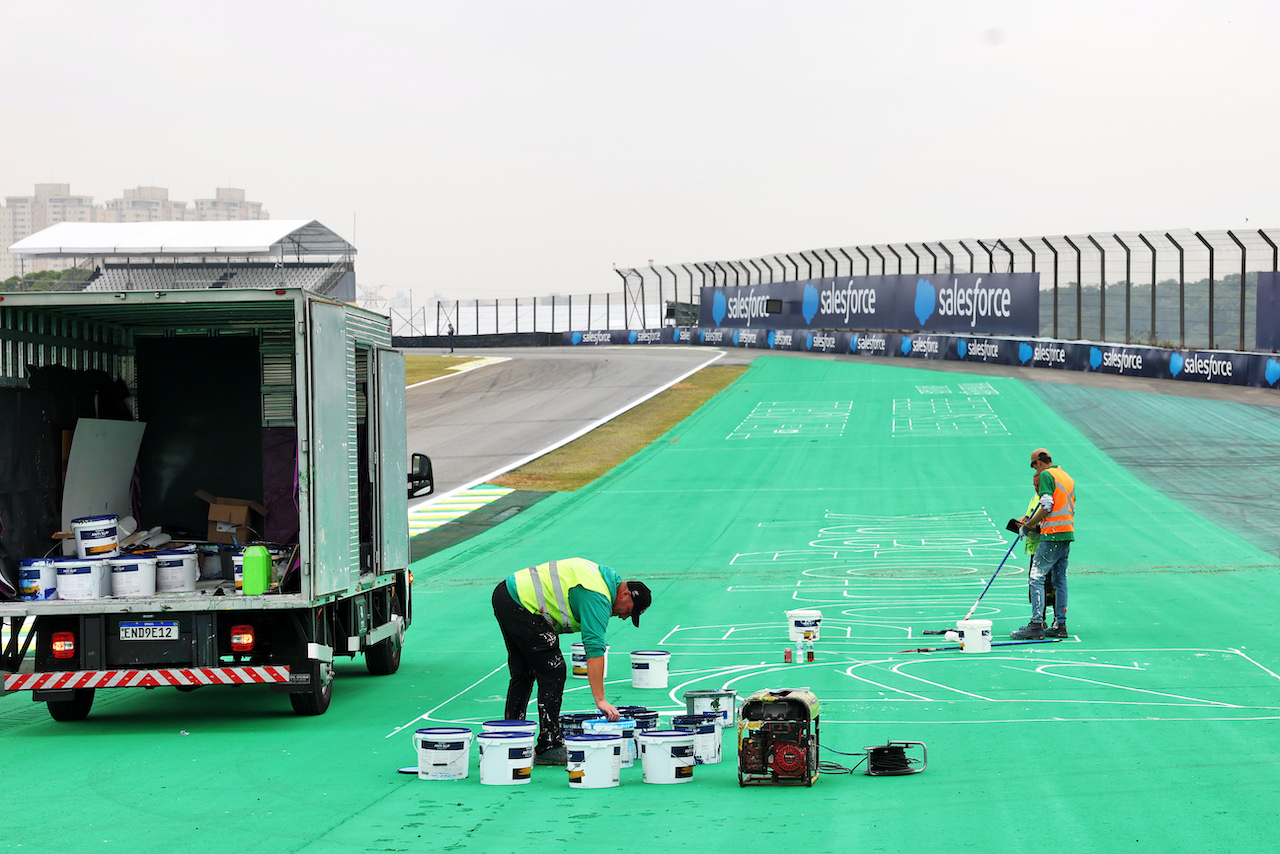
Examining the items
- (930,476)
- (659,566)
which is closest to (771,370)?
(930,476)

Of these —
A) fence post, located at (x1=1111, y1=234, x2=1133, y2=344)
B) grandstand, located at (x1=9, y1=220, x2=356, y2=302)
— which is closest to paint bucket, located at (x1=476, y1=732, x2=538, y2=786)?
fence post, located at (x1=1111, y1=234, x2=1133, y2=344)

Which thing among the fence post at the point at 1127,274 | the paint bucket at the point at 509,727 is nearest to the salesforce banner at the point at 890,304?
the fence post at the point at 1127,274

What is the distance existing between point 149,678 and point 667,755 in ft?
14.3

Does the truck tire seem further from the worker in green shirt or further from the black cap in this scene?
the black cap

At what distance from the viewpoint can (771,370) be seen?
51.1 m

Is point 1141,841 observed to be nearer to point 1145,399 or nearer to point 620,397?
point 1145,399

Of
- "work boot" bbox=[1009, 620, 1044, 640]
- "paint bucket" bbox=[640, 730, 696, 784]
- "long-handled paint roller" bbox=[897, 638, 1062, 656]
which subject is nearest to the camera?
"paint bucket" bbox=[640, 730, 696, 784]

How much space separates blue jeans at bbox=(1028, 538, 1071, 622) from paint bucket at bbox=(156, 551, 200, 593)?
315 inches

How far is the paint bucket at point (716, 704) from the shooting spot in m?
9.53

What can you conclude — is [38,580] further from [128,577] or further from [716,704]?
[716,704]

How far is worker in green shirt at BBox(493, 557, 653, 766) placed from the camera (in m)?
8.44

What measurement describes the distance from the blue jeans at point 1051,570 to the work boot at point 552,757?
6.46 metres

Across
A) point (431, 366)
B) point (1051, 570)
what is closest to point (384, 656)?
point (1051, 570)

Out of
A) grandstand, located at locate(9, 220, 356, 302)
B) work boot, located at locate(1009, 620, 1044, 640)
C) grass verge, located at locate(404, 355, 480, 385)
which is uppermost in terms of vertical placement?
grandstand, located at locate(9, 220, 356, 302)
